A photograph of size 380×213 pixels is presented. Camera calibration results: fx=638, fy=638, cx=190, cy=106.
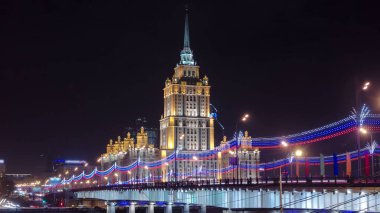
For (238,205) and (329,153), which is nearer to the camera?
(238,205)

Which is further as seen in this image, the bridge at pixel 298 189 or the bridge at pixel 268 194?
the bridge at pixel 298 189

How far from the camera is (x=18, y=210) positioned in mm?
142500

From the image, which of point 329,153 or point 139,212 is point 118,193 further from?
point 329,153

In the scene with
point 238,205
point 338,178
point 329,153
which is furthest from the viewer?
point 329,153

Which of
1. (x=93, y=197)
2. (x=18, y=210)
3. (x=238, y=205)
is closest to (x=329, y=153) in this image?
(x=238, y=205)

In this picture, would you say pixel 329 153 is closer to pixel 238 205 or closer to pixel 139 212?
pixel 238 205

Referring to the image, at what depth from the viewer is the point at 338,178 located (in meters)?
57.0

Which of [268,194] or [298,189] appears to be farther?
[268,194]

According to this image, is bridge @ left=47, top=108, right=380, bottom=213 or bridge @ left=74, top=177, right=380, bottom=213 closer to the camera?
bridge @ left=74, top=177, right=380, bottom=213

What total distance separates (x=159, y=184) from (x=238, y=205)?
4219cm

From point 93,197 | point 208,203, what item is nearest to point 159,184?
point 208,203

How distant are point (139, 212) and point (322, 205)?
10662cm

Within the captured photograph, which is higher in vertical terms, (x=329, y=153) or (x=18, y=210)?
(x=329, y=153)

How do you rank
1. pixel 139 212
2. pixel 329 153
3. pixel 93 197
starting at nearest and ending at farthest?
pixel 329 153
pixel 139 212
pixel 93 197
